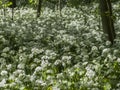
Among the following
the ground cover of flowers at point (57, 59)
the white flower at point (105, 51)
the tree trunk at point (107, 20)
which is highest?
the tree trunk at point (107, 20)

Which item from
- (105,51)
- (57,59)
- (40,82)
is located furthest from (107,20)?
(40,82)

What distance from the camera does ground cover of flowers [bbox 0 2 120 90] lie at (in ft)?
26.0

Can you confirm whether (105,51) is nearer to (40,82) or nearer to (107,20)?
(40,82)

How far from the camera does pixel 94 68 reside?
8.89m

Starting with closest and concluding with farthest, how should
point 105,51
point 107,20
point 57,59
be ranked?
point 105,51 → point 57,59 → point 107,20

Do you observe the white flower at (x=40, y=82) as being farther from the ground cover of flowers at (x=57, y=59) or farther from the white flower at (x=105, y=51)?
the white flower at (x=105, y=51)

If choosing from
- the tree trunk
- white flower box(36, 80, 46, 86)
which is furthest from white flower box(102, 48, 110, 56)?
white flower box(36, 80, 46, 86)

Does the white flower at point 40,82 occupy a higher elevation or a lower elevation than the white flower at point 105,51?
lower

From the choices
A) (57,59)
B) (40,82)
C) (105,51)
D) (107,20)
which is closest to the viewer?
(40,82)

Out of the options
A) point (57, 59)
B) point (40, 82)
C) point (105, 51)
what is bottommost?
point (57, 59)

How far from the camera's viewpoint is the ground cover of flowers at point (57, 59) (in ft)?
26.0

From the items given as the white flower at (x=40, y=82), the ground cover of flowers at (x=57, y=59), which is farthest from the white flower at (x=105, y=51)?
the white flower at (x=40, y=82)

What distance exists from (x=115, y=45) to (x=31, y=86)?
4.00 metres

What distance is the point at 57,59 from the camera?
10102 millimetres
